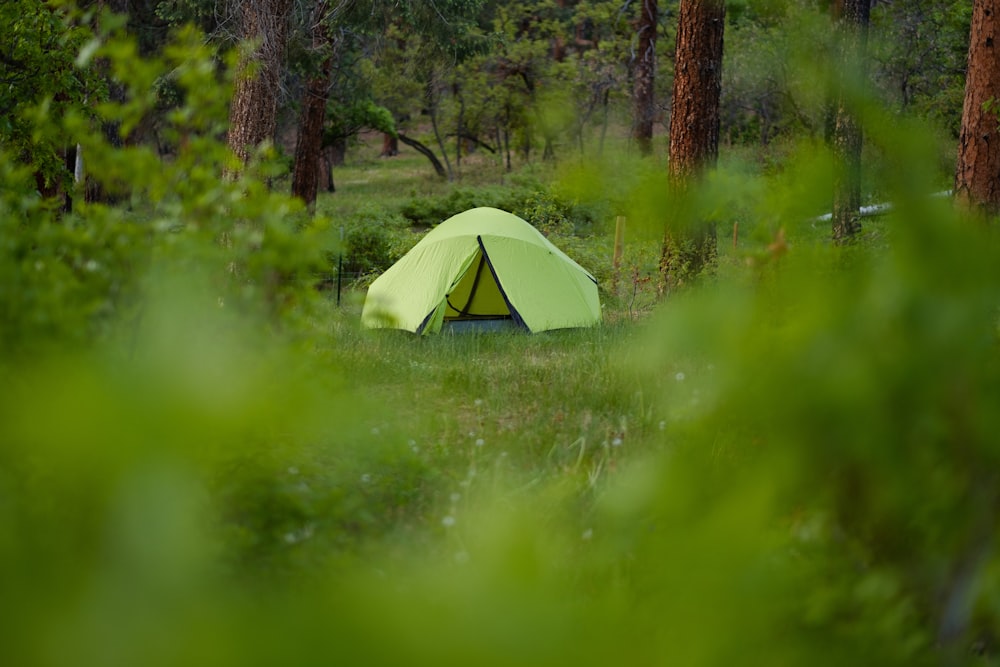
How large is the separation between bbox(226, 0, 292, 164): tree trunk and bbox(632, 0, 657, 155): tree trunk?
11.5 meters

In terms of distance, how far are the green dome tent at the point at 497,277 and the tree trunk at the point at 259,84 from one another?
2.04 m

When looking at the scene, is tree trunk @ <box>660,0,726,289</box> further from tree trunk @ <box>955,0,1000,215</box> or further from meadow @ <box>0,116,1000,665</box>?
meadow @ <box>0,116,1000,665</box>

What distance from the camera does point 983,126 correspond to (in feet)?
27.9

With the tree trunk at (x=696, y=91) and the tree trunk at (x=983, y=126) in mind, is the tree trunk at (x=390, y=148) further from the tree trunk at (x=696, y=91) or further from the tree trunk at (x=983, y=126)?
the tree trunk at (x=983, y=126)

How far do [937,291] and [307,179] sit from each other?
15.8m

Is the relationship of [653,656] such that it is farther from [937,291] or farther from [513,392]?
[513,392]

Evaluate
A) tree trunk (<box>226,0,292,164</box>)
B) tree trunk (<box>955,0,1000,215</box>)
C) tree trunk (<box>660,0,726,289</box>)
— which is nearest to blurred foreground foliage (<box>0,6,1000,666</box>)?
tree trunk (<box>660,0,726,289</box>)

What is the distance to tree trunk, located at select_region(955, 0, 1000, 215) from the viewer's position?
8.48 m

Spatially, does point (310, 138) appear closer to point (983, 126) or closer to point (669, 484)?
point (983, 126)

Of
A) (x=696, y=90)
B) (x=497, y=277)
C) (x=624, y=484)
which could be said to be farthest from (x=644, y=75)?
(x=624, y=484)

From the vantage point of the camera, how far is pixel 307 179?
53.0 feet

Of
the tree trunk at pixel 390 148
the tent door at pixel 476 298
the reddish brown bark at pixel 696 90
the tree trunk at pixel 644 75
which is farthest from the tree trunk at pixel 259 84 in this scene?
the tree trunk at pixel 390 148

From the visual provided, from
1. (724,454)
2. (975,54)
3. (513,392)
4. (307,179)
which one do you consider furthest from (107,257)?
(307,179)

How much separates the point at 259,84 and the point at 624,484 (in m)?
8.96
